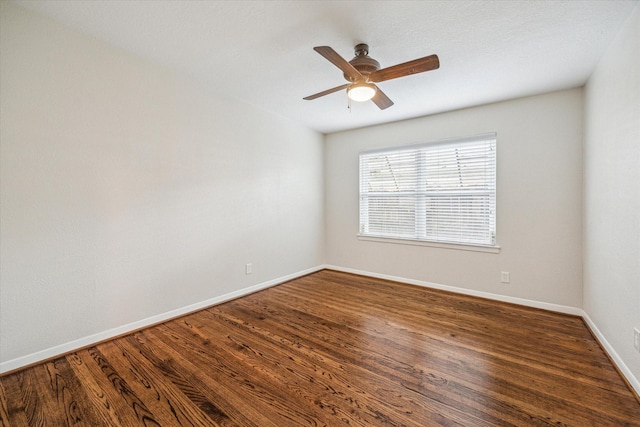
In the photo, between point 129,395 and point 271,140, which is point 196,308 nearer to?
point 129,395

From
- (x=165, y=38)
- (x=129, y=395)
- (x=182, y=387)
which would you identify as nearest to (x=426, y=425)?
(x=182, y=387)

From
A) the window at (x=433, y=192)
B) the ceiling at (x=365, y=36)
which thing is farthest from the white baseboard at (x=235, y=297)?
the ceiling at (x=365, y=36)

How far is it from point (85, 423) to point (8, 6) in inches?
105

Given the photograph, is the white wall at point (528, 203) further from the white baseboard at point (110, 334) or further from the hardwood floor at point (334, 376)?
the white baseboard at point (110, 334)

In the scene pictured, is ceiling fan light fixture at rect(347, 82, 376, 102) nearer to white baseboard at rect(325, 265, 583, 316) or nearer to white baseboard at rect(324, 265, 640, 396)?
white baseboard at rect(324, 265, 640, 396)

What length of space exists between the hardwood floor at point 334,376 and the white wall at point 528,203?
0.50 m

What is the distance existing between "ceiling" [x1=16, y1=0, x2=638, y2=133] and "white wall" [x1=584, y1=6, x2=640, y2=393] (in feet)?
0.87

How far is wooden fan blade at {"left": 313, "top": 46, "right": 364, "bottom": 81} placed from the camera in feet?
5.50

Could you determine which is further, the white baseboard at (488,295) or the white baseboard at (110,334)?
the white baseboard at (488,295)

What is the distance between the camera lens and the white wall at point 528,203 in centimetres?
289

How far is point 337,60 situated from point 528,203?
2.78m

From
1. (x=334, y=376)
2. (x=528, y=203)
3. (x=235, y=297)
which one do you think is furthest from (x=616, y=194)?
(x=235, y=297)

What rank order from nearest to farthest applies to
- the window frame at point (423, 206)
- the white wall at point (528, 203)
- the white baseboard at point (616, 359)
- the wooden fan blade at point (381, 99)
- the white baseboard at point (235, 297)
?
the white baseboard at point (616, 359), the white baseboard at point (235, 297), the wooden fan blade at point (381, 99), the white wall at point (528, 203), the window frame at point (423, 206)

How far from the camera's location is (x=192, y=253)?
9.61 feet
